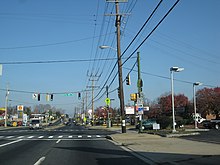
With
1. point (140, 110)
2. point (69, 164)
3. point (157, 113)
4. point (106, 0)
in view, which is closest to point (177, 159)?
point (69, 164)

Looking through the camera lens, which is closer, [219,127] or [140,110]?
[140,110]

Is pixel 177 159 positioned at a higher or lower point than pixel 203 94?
lower

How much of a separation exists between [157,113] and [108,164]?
259 ft

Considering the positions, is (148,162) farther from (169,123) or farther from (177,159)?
(169,123)

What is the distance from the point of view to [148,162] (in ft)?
44.4

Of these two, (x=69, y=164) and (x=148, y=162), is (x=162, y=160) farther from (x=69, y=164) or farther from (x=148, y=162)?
(x=69, y=164)

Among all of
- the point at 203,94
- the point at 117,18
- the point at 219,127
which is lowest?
the point at 219,127

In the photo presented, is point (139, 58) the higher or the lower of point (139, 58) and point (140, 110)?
the higher

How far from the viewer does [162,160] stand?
44.2 feet

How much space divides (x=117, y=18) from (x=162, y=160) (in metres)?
22.9

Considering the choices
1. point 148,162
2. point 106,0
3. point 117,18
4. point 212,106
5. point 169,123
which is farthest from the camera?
point 212,106

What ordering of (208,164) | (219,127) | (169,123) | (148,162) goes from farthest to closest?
1. (219,127)
2. (169,123)
3. (148,162)
4. (208,164)

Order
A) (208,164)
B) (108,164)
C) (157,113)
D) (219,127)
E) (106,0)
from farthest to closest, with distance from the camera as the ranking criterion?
1. (157,113)
2. (219,127)
3. (106,0)
4. (108,164)
5. (208,164)

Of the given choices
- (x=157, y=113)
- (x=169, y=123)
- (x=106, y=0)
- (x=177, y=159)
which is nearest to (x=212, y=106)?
(x=157, y=113)
